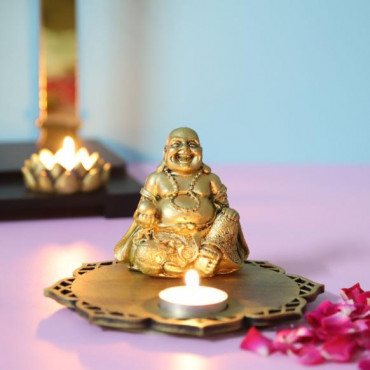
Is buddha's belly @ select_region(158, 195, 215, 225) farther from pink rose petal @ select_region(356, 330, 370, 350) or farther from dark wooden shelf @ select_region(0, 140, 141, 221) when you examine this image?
dark wooden shelf @ select_region(0, 140, 141, 221)

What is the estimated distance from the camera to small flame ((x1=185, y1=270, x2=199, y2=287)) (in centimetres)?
187

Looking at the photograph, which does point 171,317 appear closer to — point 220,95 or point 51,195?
point 51,195

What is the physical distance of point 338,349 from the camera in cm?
171

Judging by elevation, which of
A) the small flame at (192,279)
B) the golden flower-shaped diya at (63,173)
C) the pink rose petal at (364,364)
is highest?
the golden flower-shaped diya at (63,173)

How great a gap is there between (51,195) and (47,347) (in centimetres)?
140

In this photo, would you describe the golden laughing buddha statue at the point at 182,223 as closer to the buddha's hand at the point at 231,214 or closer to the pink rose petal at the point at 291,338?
the buddha's hand at the point at 231,214

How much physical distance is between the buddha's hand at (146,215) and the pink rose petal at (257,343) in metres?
0.41

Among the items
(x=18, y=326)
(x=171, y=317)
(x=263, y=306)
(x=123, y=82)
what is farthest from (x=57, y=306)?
(x=123, y=82)

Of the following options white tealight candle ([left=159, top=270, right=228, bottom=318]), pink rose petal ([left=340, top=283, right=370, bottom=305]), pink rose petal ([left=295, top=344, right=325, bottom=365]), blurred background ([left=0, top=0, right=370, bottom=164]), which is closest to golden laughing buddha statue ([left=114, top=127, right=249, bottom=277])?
white tealight candle ([left=159, top=270, right=228, bottom=318])

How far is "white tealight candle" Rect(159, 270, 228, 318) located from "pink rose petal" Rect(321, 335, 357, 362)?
0.77 ft

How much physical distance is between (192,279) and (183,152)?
0.34 meters

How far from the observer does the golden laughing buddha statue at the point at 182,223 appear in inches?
80.3

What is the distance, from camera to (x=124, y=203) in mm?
3152

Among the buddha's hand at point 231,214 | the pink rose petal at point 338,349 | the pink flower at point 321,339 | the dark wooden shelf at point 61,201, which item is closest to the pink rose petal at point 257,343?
the pink flower at point 321,339
